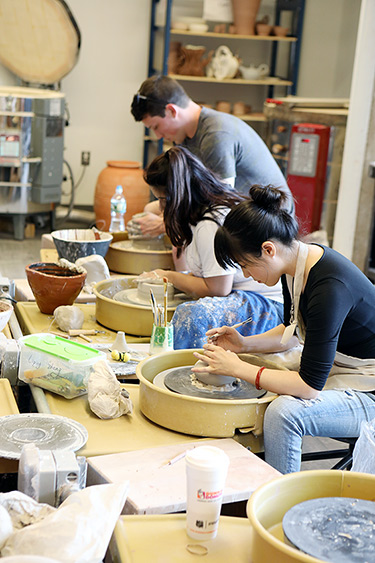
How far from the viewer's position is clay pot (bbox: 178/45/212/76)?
648cm

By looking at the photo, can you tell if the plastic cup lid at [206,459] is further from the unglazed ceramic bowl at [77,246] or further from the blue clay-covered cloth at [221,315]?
the unglazed ceramic bowl at [77,246]

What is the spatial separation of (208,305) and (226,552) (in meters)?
1.27

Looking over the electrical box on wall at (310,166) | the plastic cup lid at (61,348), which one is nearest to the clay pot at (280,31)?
the electrical box on wall at (310,166)

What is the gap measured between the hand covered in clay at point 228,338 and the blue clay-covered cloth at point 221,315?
0.32 meters

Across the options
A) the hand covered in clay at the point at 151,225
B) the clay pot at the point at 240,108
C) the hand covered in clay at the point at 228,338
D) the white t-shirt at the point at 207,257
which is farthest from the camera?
the clay pot at the point at 240,108

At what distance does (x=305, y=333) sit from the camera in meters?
1.82

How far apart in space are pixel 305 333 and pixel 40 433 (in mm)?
736

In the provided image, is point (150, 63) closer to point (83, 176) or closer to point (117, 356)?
point (83, 176)

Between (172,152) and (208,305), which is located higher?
(172,152)

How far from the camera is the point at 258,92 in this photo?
23.7ft

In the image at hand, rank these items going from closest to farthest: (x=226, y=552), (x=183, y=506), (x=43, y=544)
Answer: (x=43, y=544) → (x=226, y=552) → (x=183, y=506)

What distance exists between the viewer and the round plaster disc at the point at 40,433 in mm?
1566

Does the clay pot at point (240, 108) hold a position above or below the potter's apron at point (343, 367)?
above

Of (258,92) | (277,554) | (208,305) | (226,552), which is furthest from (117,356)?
(258,92)
